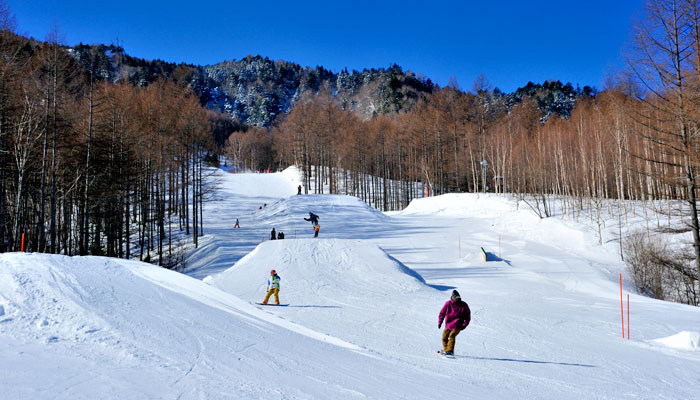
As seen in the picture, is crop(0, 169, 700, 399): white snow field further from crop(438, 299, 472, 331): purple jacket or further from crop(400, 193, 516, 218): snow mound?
crop(400, 193, 516, 218): snow mound

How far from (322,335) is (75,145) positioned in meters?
18.8

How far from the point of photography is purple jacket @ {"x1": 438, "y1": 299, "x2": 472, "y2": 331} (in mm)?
7680

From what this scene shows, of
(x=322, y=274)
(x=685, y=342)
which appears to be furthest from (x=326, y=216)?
(x=685, y=342)

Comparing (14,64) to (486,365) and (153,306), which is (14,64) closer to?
(153,306)

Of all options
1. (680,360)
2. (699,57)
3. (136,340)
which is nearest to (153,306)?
(136,340)

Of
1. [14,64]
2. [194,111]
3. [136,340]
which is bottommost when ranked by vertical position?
[136,340]

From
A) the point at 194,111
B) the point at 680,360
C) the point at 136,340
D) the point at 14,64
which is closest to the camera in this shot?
the point at 136,340

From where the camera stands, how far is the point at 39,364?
13.6ft

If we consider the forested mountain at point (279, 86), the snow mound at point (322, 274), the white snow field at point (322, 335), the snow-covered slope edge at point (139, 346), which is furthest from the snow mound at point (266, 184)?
the snow-covered slope edge at point (139, 346)

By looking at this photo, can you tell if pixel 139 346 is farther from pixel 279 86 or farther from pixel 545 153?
pixel 279 86

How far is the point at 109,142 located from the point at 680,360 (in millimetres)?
27577

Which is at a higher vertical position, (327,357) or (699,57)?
(699,57)

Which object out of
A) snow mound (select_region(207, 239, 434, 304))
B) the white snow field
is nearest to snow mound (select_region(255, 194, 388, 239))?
snow mound (select_region(207, 239, 434, 304))

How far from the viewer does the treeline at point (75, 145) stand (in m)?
16.1
